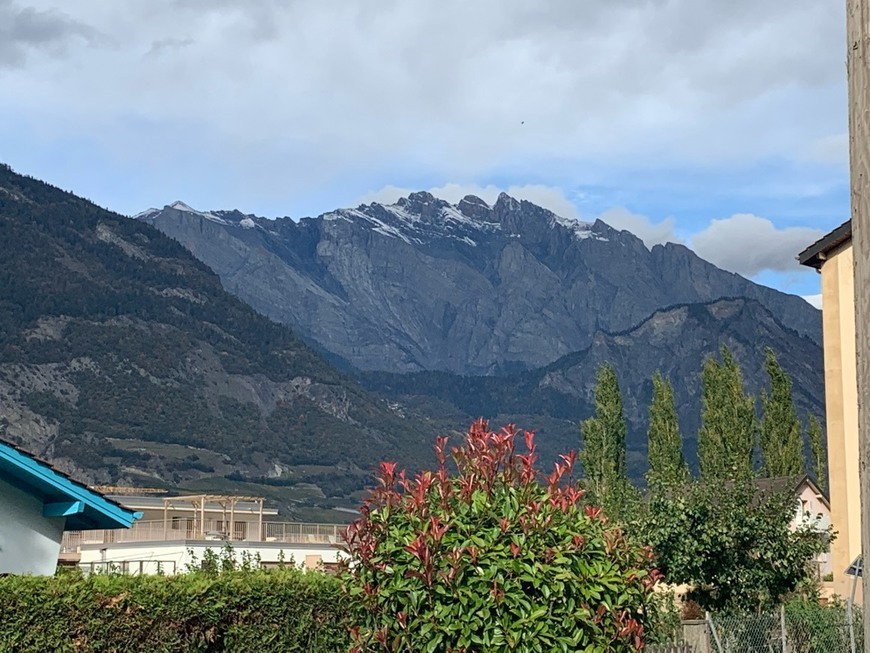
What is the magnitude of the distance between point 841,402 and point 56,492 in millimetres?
22776

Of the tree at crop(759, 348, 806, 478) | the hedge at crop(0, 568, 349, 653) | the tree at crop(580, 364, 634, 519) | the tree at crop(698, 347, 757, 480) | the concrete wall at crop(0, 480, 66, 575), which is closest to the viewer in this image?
the hedge at crop(0, 568, 349, 653)

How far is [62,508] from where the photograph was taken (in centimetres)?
1287

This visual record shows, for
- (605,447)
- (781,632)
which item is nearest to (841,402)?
(781,632)

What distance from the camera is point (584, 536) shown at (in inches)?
400

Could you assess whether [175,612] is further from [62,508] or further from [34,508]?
[34,508]

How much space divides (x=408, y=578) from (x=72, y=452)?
18425 cm

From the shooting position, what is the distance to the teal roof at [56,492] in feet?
40.3

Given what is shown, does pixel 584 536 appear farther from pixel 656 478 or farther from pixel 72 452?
pixel 72 452

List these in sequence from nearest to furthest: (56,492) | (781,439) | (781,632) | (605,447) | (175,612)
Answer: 1. (175,612)
2. (56,492)
3. (781,632)
4. (781,439)
5. (605,447)

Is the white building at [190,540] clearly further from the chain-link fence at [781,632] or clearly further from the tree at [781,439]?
the chain-link fence at [781,632]

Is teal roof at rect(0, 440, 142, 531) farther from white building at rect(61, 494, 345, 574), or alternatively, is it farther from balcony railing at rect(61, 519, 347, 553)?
balcony railing at rect(61, 519, 347, 553)

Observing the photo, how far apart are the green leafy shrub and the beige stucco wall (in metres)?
20.7

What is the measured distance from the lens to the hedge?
1053 cm

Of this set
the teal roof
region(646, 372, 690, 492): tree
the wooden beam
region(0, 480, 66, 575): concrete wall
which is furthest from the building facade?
region(646, 372, 690, 492): tree
